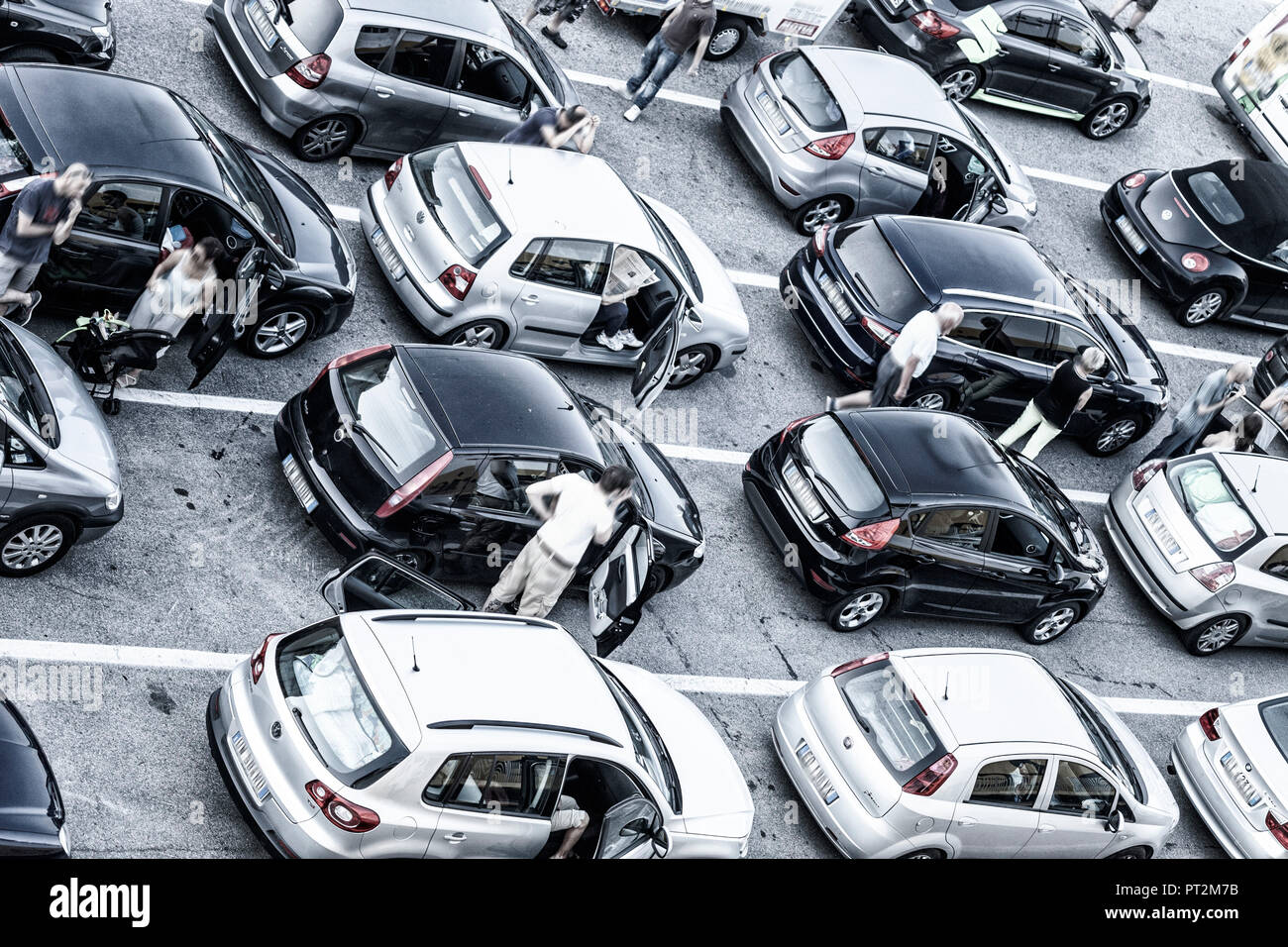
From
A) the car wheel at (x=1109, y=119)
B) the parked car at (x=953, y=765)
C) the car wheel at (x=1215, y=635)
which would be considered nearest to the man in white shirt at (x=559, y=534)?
the parked car at (x=953, y=765)

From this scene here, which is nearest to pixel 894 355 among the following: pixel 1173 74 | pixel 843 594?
pixel 843 594

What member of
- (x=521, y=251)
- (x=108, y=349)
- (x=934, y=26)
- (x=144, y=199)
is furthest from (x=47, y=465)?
(x=934, y=26)

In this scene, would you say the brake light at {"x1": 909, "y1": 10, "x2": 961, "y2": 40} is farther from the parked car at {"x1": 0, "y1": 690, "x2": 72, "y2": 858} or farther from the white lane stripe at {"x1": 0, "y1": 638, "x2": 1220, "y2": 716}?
the parked car at {"x1": 0, "y1": 690, "x2": 72, "y2": 858}

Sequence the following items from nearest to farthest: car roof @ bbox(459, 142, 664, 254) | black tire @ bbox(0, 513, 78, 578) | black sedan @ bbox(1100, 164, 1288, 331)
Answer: black tire @ bbox(0, 513, 78, 578) < car roof @ bbox(459, 142, 664, 254) < black sedan @ bbox(1100, 164, 1288, 331)

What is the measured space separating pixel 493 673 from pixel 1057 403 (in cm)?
735

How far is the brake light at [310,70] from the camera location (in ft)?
40.5

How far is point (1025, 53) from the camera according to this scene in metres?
18.1

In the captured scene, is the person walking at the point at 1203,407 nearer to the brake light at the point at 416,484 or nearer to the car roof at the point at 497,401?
the car roof at the point at 497,401

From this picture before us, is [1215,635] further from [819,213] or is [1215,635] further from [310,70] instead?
[310,70]

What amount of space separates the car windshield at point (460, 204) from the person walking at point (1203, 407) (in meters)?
7.00

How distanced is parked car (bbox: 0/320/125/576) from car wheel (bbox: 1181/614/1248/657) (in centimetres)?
931

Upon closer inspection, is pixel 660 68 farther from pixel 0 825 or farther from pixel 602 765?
pixel 0 825

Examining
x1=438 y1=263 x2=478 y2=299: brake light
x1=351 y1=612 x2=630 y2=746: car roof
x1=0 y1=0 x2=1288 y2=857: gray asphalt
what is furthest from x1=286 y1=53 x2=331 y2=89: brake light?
x1=351 y1=612 x2=630 y2=746: car roof

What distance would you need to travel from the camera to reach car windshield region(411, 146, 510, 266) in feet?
37.3
